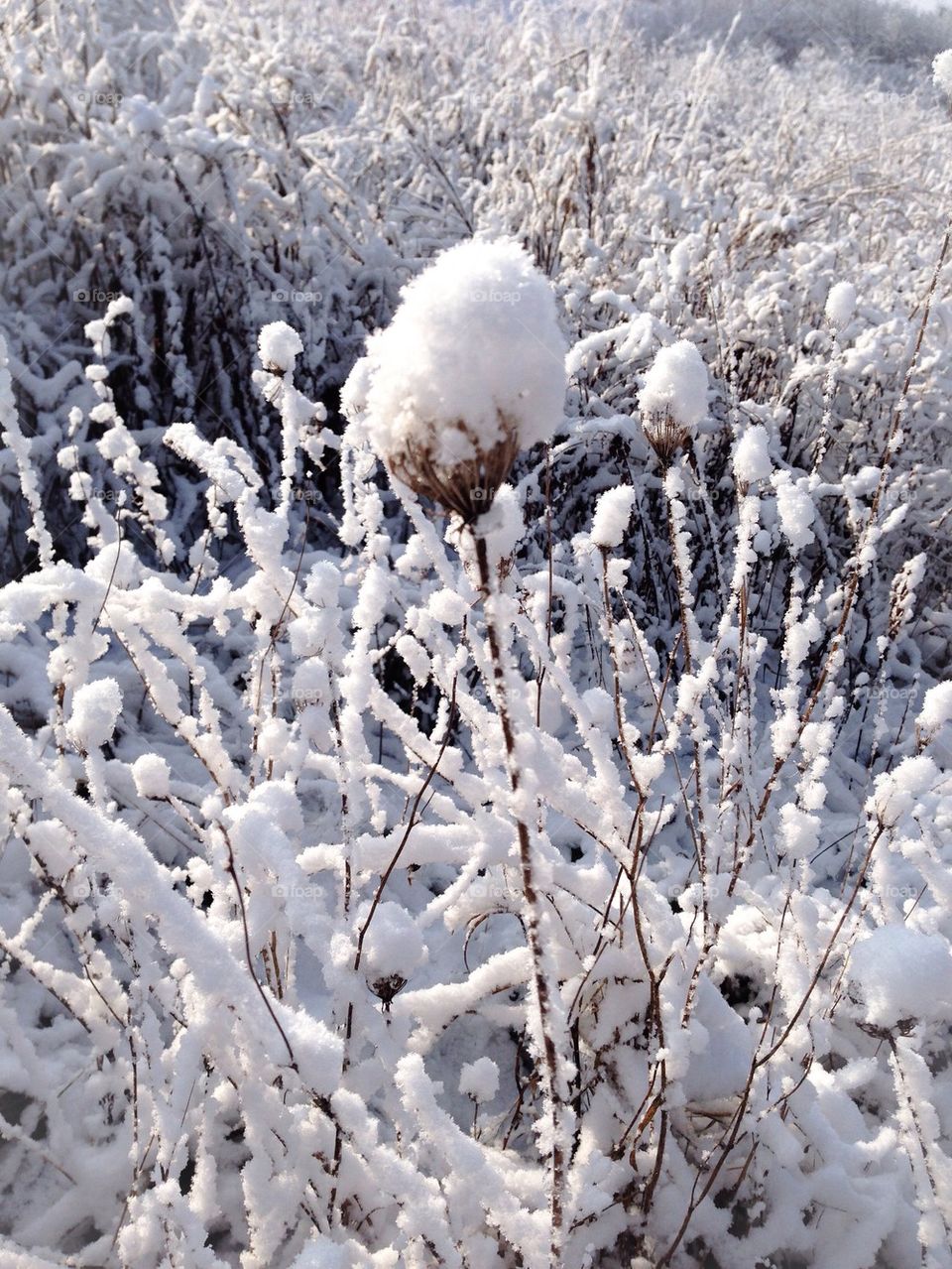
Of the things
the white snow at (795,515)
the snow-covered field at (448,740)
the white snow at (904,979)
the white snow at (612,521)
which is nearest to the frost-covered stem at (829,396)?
the snow-covered field at (448,740)

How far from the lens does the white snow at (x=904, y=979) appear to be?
2.53 ft

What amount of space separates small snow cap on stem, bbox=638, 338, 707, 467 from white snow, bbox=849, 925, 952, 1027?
54cm

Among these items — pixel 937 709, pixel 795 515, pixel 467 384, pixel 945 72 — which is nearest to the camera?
pixel 467 384

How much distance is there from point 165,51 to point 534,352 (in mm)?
4100

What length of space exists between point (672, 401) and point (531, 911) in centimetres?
57

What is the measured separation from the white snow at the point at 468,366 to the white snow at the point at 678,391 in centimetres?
41

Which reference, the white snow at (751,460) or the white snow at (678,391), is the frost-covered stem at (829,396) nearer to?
the white snow at (751,460)

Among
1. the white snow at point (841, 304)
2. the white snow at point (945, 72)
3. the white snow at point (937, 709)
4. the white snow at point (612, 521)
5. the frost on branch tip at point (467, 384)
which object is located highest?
Answer: the white snow at point (945, 72)

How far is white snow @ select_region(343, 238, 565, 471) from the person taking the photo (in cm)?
47

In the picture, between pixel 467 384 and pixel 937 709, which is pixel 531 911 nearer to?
pixel 467 384

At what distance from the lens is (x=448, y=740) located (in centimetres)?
89

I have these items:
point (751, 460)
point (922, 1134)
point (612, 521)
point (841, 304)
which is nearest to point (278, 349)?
point (612, 521)

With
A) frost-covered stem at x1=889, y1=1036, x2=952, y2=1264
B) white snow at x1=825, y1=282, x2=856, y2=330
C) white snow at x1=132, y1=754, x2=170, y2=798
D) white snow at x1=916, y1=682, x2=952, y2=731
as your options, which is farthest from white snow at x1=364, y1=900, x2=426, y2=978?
white snow at x1=825, y1=282, x2=856, y2=330

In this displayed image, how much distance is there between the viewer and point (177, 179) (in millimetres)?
2867
